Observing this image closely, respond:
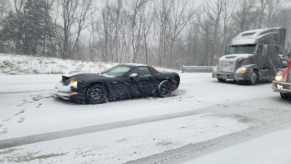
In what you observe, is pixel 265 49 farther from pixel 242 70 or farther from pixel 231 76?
pixel 231 76

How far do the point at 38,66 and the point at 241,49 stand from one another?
44.7ft

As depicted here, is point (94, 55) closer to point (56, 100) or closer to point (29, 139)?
point (56, 100)

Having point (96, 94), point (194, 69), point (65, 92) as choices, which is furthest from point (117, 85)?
point (194, 69)

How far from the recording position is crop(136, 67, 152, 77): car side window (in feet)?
27.1

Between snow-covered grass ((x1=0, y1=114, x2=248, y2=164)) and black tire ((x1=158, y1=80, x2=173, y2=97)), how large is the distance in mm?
→ 3103

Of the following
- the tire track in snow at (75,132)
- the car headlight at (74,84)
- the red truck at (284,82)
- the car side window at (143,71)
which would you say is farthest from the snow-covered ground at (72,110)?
the red truck at (284,82)

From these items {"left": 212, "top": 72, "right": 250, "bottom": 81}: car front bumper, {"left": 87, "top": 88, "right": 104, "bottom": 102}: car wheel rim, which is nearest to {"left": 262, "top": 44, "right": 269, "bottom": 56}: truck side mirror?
{"left": 212, "top": 72, "right": 250, "bottom": 81}: car front bumper

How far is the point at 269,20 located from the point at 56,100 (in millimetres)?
39999

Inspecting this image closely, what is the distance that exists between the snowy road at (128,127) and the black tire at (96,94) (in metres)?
0.33

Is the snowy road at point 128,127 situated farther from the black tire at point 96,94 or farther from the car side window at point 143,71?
the car side window at point 143,71

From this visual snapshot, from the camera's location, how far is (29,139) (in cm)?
419

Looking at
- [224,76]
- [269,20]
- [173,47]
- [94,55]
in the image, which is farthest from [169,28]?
[224,76]

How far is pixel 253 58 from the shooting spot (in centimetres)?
1278

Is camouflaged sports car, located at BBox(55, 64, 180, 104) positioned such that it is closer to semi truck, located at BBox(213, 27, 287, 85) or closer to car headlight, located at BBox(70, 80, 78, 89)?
car headlight, located at BBox(70, 80, 78, 89)
